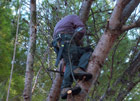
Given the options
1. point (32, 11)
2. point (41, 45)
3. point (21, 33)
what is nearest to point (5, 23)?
point (21, 33)

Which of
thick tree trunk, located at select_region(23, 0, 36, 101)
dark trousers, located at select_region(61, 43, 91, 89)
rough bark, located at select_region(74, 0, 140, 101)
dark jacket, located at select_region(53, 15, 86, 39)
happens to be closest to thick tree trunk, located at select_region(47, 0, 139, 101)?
rough bark, located at select_region(74, 0, 140, 101)

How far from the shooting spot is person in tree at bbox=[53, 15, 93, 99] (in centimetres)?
240

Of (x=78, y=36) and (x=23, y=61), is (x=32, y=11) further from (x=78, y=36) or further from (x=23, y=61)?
(x=23, y=61)

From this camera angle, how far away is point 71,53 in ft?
8.86

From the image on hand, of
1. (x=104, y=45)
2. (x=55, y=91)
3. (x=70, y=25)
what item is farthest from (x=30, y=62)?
(x=104, y=45)

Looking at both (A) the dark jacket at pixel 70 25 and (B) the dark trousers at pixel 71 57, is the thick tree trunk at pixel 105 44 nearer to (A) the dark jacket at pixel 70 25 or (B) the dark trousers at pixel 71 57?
(B) the dark trousers at pixel 71 57

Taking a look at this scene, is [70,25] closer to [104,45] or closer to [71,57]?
[71,57]

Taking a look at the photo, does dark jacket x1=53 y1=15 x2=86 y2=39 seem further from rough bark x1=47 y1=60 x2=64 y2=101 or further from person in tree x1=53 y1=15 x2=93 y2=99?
rough bark x1=47 y1=60 x2=64 y2=101

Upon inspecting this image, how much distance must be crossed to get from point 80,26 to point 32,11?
1.15 m

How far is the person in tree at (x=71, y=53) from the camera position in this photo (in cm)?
Result: 240

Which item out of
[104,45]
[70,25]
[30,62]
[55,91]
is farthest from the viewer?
[30,62]

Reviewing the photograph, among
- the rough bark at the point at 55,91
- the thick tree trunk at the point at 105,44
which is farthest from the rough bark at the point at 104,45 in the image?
the rough bark at the point at 55,91

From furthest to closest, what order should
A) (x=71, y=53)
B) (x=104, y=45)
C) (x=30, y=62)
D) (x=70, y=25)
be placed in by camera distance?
(x=30, y=62)
(x=70, y=25)
(x=71, y=53)
(x=104, y=45)

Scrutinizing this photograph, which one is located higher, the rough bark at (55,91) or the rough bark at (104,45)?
the rough bark at (104,45)
